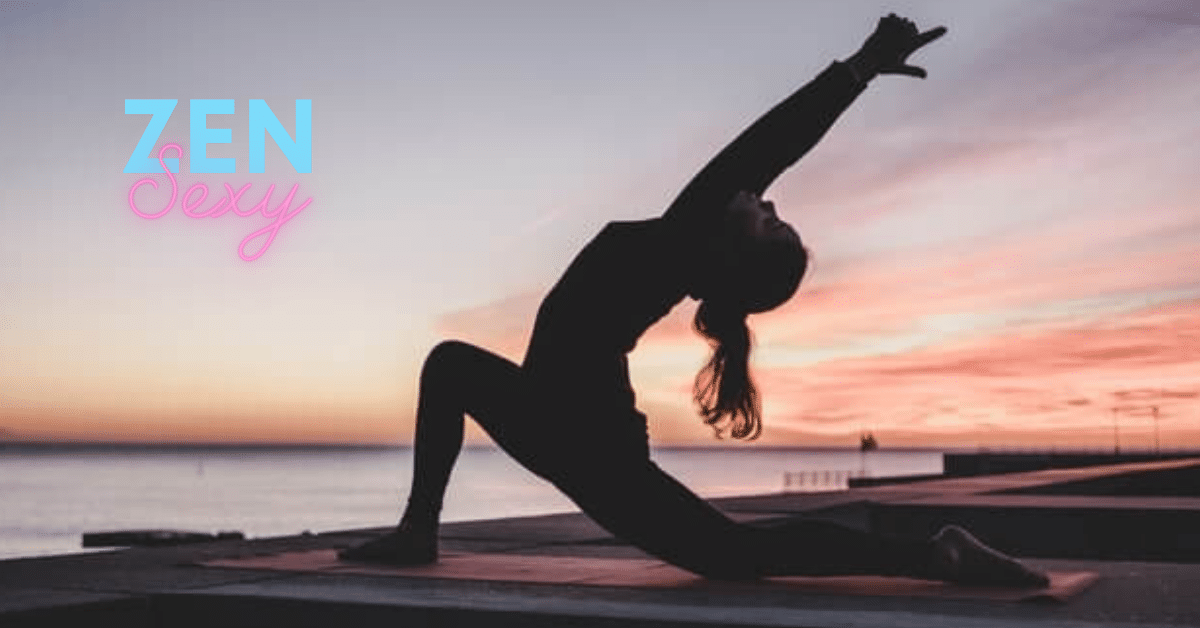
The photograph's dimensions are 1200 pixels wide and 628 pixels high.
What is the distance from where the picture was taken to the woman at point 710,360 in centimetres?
454

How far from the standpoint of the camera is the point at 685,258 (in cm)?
459

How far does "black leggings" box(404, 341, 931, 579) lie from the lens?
465 cm

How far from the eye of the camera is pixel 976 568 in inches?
183

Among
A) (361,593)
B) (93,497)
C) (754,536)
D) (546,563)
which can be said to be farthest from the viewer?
Result: (93,497)

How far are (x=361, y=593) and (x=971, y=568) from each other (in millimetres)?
2110

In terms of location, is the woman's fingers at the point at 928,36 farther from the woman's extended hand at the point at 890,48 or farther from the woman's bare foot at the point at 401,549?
the woman's bare foot at the point at 401,549

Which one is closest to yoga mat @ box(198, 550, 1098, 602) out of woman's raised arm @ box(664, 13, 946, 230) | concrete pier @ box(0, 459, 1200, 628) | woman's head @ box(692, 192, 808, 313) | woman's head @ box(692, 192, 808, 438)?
concrete pier @ box(0, 459, 1200, 628)

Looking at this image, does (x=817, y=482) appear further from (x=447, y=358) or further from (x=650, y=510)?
(x=650, y=510)

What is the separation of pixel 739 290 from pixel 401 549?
1.91 meters

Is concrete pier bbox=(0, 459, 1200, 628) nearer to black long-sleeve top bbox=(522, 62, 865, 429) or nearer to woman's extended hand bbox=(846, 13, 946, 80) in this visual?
black long-sleeve top bbox=(522, 62, 865, 429)

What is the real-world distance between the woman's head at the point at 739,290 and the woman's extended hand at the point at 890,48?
1.95 ft

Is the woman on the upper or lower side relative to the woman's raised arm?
lower

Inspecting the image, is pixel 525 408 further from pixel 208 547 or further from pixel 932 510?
pixel 932 510

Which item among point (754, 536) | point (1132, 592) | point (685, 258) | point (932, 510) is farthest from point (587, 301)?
point (932, 510)
